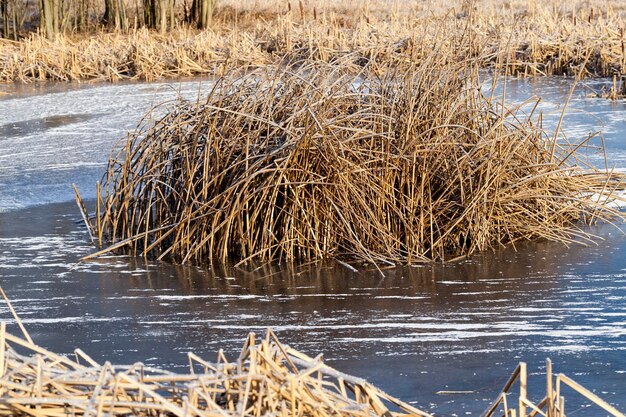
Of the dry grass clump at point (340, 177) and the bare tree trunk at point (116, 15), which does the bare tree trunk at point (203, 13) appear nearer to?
the bare tree trunk at point (116, 15)

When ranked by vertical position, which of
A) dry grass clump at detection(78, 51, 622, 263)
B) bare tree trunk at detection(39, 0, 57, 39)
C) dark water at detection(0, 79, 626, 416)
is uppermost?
bare tree trunk at detection(39, 0, 57, 39)

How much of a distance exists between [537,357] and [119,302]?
193 cm

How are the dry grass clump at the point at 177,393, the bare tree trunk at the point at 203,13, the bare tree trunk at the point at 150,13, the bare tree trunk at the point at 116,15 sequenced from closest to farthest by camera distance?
the dry grass clump at the point at 177,393 → the bare tree trunk at the point at 116,15 → the bare tree trunk at the point at 203,13 → the bare tree trunk at the point at 150,13

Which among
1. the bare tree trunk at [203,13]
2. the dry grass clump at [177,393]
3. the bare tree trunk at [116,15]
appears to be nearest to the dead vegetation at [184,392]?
the dry grass clump at [177,393]

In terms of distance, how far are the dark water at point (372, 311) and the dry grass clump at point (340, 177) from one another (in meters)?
0.17

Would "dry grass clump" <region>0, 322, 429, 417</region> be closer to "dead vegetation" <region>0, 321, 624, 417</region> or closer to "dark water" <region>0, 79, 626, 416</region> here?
"dead vegetation" <region>0, 321, 624, 417</region>

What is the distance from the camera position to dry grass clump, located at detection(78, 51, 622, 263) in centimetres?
485

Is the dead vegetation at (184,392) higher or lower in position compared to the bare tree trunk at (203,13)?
lower

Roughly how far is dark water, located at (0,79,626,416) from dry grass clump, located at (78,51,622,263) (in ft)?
0.57

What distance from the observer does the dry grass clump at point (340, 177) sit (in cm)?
485

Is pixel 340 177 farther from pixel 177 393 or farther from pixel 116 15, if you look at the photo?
pixel 116 15

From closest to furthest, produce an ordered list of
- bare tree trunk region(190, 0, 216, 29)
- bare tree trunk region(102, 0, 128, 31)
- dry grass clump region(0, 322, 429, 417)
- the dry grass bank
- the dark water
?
dry grass clump region(0, 322, 429, 417), the dark water, the dry grass bank, bare tree trunk region(102, 0, 128, 31), bare tree trunk region(190, 0, 216, 29)

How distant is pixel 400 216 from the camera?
486cm

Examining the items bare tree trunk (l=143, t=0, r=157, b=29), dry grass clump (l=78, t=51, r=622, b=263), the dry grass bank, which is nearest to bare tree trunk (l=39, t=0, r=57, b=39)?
the dry grass bank
